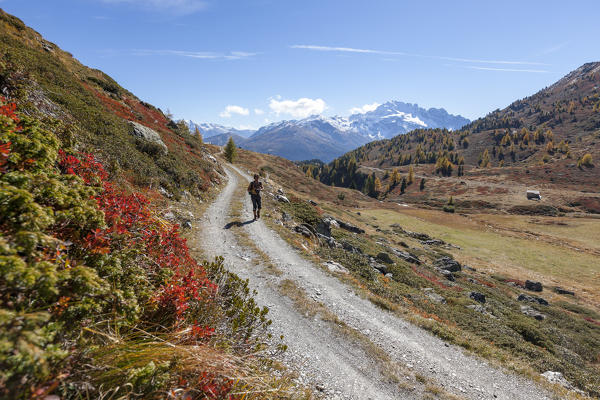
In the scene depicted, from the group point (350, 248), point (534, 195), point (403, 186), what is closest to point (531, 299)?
point (350, 248)

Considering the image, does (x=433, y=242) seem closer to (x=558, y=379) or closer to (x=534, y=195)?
(x=558, y=379)

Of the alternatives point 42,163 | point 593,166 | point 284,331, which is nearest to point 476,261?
point 284,331

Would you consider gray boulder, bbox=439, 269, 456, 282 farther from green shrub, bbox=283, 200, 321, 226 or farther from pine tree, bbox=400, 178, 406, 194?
pine tree, bbox=400, 178, 406, 194

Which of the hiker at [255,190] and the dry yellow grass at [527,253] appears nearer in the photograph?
the hiker at [255,190]

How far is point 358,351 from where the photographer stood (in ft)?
25.8

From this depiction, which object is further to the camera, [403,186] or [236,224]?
[403,186]

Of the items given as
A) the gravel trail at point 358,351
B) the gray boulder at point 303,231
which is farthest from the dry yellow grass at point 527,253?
the gravel trail at point 358,351

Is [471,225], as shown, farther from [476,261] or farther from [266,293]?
[266,293]

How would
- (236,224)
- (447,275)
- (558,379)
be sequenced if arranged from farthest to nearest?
1. (447,275)
2. (236,224)
3. (558,379)

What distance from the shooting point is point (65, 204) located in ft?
12.1

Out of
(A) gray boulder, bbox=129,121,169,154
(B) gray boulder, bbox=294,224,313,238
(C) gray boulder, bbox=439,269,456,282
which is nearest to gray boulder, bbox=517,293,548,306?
(C) gray boulder, bbox=439,269,456,282

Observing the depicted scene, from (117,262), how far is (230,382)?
2.45 metres

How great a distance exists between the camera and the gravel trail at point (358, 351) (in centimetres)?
671

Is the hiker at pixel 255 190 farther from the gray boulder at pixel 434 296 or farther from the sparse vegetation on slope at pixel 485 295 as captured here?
the gray boulder at pixel 434 296
